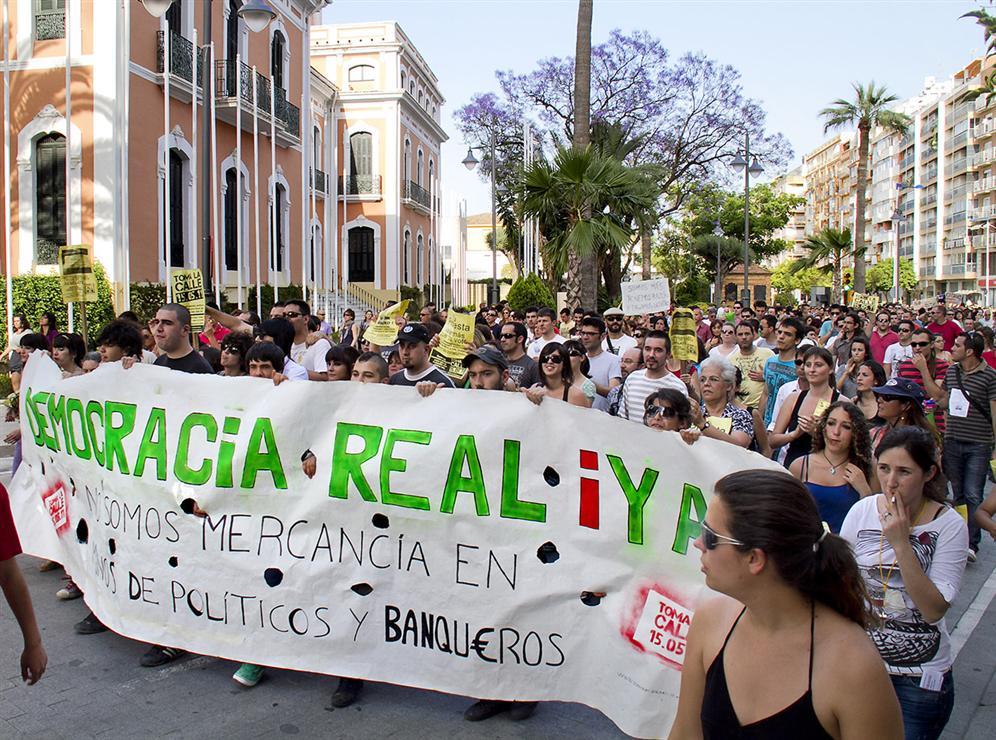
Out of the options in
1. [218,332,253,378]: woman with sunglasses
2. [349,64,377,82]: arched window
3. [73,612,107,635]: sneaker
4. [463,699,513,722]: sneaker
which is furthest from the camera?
[349,64,377,82]: arched window

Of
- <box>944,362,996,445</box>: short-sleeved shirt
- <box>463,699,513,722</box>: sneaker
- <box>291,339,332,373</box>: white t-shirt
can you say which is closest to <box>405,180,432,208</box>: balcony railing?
<box>291,339,332,373</box>: white t-shirt

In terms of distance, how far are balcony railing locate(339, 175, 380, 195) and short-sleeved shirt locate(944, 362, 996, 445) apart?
36.8 m

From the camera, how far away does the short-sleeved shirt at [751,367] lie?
29.6ft

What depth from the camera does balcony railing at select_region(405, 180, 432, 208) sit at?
44000mm

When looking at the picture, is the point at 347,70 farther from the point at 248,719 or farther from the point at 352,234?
the point at 248,719

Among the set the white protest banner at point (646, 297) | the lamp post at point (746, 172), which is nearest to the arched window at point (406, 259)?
the lamp post at point (746, 172)

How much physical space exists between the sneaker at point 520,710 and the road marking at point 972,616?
96.2 inches

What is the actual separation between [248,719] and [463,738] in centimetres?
98

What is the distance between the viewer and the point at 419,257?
48156mm

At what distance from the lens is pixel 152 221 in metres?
21.7

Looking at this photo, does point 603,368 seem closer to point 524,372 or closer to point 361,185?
point 524,372

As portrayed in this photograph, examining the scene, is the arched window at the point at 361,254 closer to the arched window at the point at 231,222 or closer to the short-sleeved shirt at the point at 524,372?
the arched window at the point at 231,222

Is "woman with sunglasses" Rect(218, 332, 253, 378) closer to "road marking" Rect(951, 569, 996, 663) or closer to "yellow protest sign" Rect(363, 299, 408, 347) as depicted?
"yellow protest sign" Rect(363, 299, 408, 347)

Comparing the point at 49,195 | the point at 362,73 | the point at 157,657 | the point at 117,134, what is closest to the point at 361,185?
the point at 362,73
